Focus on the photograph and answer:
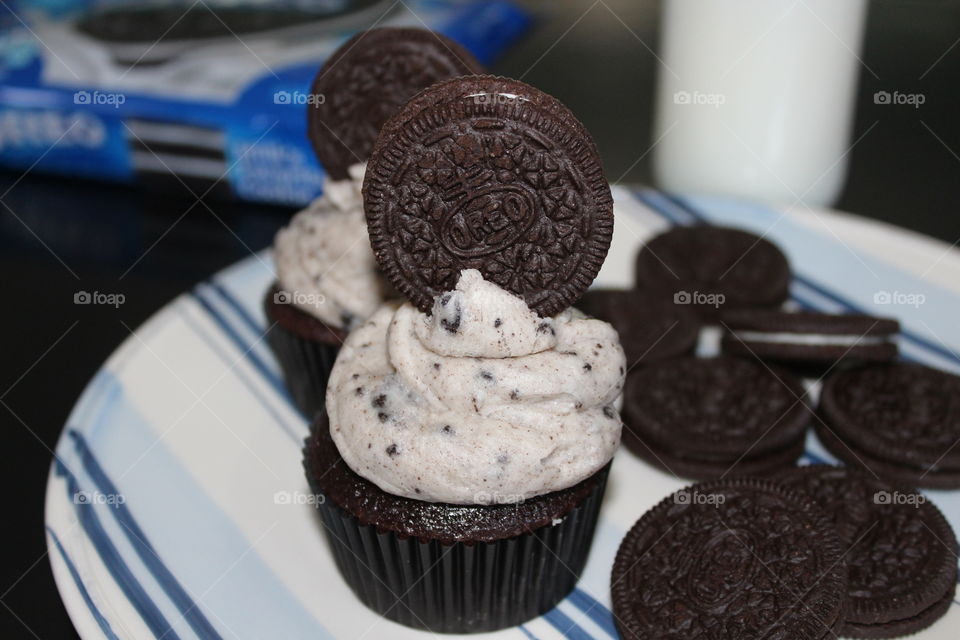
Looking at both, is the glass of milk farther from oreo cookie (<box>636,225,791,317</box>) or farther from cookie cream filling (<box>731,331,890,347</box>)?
cookie cream filling (<box>731,331,890,347</box>)

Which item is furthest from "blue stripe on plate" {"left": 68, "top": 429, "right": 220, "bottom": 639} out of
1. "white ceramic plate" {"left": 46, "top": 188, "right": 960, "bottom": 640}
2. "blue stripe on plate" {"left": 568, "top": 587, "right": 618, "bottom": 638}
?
"blue stripe on plate" {"left": 568, "top": 587, "right": 618, "bottom": 638}

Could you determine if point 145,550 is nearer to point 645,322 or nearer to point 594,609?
point 594,609

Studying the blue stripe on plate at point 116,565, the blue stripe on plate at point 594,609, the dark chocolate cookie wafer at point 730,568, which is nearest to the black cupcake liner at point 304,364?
the blue stripe on plate at point 116,565

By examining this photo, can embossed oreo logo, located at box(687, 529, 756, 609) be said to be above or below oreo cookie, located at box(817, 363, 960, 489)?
above

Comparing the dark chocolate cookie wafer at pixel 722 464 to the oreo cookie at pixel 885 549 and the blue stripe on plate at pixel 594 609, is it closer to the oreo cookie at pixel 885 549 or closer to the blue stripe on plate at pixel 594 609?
the oreo cookie at pixel 885 549

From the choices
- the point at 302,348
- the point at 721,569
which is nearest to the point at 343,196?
the point at 302,348

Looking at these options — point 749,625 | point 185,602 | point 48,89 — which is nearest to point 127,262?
point 48,89
